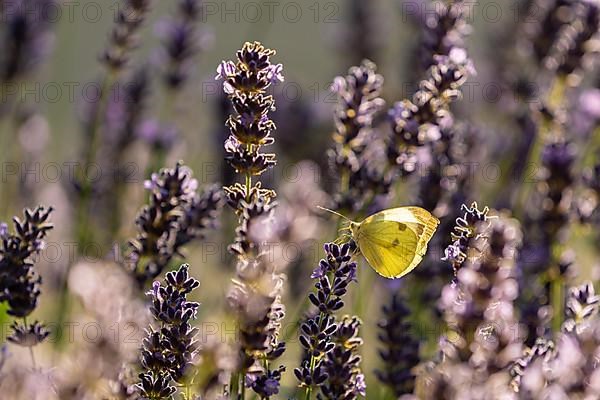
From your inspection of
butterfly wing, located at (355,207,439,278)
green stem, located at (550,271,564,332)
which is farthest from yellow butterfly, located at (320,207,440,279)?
green stem, located at (550,271,564,332)

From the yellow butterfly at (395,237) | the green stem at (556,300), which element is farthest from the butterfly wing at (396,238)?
the green stem at (556,300)

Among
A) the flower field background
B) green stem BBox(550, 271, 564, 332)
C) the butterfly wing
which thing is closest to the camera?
the flower field background

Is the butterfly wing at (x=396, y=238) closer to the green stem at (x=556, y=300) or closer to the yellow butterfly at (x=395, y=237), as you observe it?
the yellow butterfly at (x=395, y=237)

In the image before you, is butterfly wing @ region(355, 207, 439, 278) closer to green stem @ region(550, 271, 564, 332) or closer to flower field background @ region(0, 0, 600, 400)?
flower field background @ region(0, 0, 600, 400)

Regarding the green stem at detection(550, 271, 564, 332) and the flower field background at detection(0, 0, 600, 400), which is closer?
the flower field background at detection(0, 0, 600, 400)

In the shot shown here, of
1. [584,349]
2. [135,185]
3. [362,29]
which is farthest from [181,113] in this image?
[584,349]

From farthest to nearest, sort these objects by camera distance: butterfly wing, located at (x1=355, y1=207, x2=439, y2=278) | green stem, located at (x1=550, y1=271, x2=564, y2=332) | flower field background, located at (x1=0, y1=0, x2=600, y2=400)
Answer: green stem, located at (x1=550, y1=271, x2=564, y2=332)
butterfly wing, located at (x1=355, y1=207, x2=439, y2=278)
flower field background, located at (x1=0, y1=0, x2=600, y2=400)

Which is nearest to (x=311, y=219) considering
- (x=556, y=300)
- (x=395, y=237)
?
(x=395, y=237)

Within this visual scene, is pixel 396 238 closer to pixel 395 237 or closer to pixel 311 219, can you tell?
pixel 395 237
